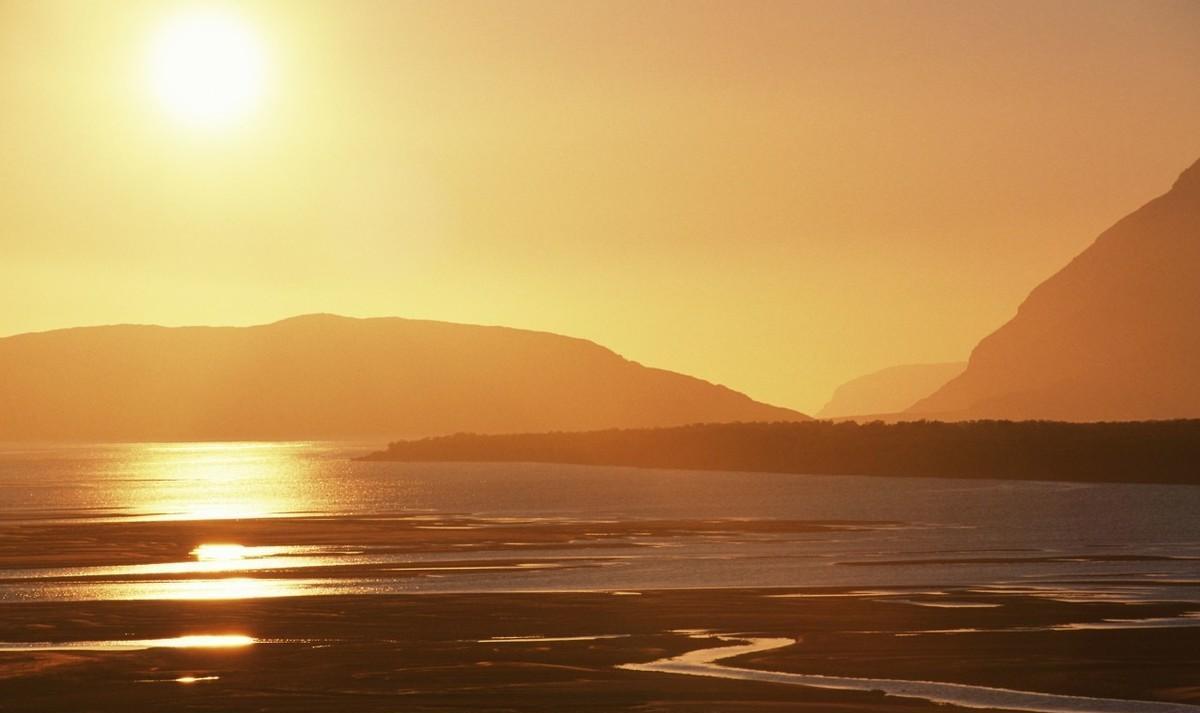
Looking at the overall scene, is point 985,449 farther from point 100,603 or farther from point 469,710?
point 469,710

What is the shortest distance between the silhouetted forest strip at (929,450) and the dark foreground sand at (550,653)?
56849mm

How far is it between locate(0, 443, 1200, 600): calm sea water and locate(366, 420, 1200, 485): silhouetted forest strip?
508 centimetres

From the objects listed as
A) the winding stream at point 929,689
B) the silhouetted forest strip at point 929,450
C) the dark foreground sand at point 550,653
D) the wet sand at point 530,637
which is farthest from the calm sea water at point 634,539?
the winding stream at point 929,689

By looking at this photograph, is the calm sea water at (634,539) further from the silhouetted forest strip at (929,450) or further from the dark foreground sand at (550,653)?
the silhouetted forest strip at (929,450)

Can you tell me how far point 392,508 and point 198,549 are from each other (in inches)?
952

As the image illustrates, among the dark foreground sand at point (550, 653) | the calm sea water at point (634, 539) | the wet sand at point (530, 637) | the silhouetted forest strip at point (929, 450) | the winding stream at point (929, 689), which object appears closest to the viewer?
the winding stream at point (929, 689)

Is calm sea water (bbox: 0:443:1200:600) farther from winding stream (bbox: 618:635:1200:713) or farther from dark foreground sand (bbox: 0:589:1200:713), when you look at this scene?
winding stream (bbox: 618:635:1200:713)

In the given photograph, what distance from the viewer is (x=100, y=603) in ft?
119

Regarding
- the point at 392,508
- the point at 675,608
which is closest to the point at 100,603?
the point at 675,608

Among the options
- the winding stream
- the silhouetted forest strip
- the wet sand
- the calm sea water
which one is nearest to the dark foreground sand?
the wet sand

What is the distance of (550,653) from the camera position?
28.0m

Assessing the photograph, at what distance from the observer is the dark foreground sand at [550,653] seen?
24016 mm

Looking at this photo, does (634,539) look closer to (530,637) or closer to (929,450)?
(530,637)

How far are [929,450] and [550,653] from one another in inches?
3075
